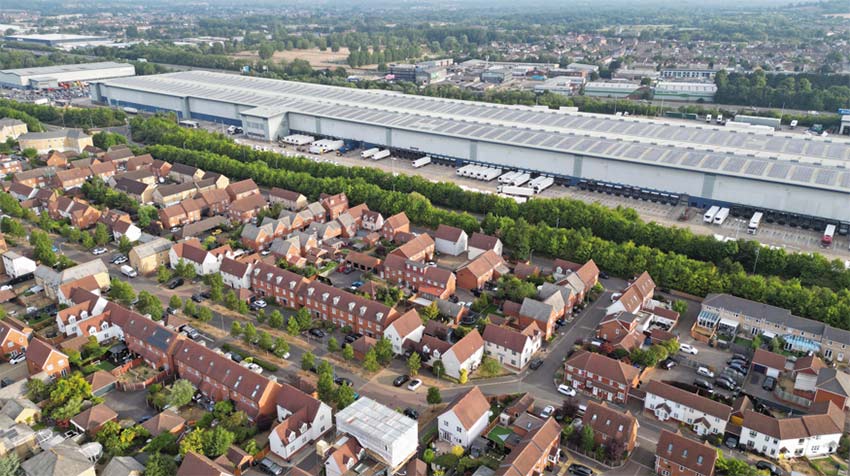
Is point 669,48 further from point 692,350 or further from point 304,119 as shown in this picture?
point 692,350

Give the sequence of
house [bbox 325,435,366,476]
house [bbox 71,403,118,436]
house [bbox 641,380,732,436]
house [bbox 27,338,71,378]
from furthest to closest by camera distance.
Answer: house [bbox 27,338,71,378], house [bbox 641,380,732,436], house [bbox 71,403,118,436], house [bbox 325,435,366,476]

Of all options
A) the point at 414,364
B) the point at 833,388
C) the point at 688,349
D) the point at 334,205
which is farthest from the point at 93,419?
the point at 833,388

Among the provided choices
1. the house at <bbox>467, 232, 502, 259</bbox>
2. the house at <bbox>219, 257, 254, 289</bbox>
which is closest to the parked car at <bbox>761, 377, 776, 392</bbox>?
the house at <bbox>467, 232, 502, 259</bbox>

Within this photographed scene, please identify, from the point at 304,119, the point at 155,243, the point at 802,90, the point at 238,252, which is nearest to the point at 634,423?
the point at 238,252

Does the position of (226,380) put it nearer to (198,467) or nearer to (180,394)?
(180,394)

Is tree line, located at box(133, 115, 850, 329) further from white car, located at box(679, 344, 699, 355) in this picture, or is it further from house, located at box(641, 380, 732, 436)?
house, located at box(641, 380, 732, 436)

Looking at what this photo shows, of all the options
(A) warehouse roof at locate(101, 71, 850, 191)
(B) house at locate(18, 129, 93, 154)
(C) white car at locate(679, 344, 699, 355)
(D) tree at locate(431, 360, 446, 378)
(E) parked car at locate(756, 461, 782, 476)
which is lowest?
(E) parked car at locate(756, 461, 782, 476)

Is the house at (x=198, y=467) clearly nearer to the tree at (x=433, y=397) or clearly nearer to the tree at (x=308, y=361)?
the tree at (x=308, y=361)
